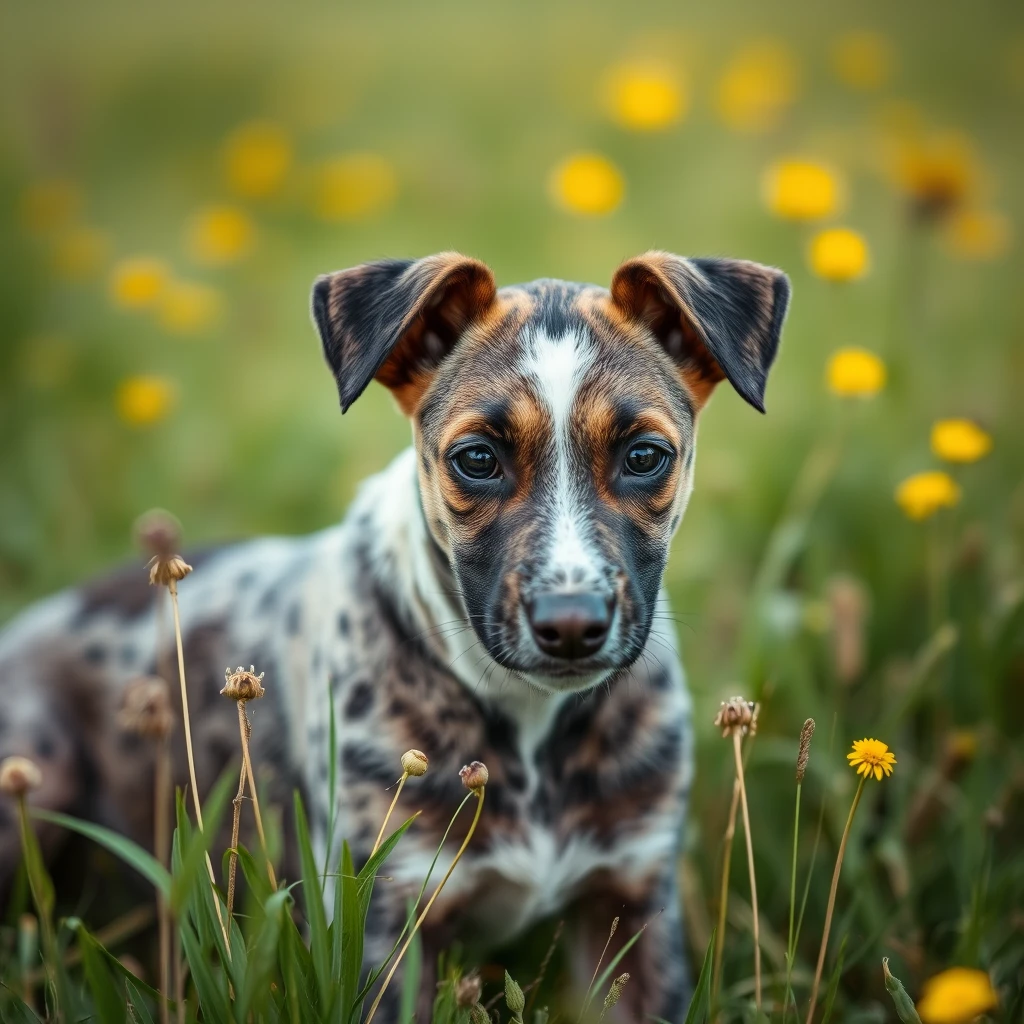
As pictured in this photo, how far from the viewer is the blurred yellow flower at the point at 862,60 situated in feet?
29.9

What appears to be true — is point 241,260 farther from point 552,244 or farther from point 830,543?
point 830,543

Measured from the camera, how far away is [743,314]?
143 inches

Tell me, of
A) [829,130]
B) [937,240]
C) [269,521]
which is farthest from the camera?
[829,130]

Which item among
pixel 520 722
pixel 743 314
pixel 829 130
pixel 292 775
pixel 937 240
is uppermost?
pixel 829 130

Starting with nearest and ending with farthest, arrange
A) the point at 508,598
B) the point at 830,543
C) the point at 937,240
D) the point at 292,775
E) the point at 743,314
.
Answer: the point at 508,598
the point at 743,314
the point at 292,775
the point at 830,543
the point at 937,240

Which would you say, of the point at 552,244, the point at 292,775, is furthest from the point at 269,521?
the point at 552,244

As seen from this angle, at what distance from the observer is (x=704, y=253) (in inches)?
330

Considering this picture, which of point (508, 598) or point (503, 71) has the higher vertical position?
point (503, 71)

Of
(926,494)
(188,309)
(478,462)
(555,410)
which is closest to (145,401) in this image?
(188,309)

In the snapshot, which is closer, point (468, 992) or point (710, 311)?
point (468, 992)

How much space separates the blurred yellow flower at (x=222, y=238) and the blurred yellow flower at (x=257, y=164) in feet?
0.96

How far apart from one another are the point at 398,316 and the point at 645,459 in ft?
2.70

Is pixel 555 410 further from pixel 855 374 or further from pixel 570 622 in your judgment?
pixel 855 374

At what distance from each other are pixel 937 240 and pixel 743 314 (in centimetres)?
515
